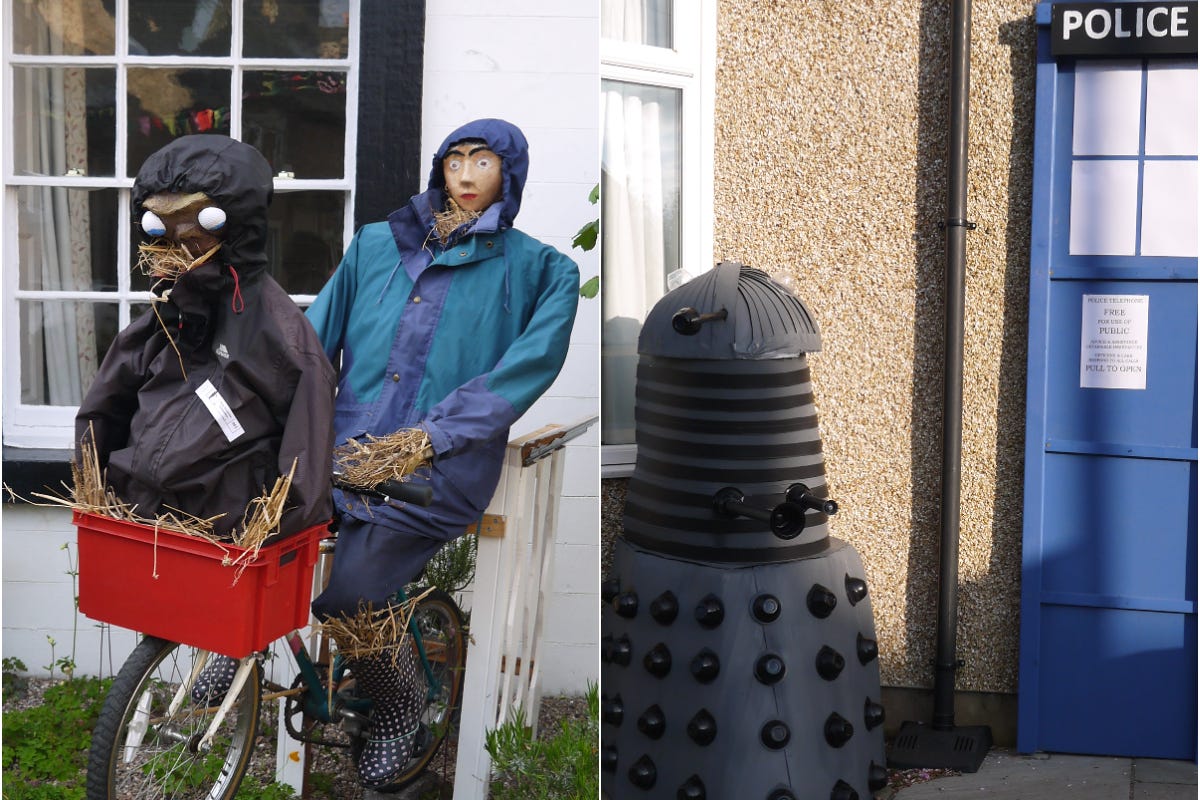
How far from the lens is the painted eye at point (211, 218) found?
6.74 feet

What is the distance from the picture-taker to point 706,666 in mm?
2631

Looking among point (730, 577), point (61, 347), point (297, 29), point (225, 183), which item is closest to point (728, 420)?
point (730, 577)

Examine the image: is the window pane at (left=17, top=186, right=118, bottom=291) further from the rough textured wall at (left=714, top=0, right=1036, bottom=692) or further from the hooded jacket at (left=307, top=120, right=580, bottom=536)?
the rough textured wall at (left=714, top=0, right=1036, bottom=692)

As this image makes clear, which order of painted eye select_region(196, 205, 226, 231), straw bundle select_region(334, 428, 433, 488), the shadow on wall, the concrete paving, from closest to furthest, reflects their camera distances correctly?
painted eye select_region(196, 205, 226, 231) < straw bundle select_region(334, 428, 433, 488) < the concrete paving < the shadow on wall

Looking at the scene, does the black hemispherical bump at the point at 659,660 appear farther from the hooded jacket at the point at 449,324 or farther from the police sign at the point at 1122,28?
the police sign at the point at 1122,28

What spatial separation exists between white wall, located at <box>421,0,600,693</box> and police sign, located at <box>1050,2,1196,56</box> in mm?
1266

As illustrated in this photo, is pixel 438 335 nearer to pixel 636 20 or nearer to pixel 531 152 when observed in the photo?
pixel 531 152

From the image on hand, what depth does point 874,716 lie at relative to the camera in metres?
2.85

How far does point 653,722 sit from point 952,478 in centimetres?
116

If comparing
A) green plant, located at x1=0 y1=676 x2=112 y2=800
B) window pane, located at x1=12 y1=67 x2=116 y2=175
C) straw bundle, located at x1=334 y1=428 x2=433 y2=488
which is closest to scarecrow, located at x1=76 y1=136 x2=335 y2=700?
straw bundle, located at x1=334 y1=428 x2=433 y2=488

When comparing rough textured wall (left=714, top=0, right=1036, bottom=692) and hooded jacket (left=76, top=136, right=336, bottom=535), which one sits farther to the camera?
rough textured wall (left=714, top=0, right=1036, bottom=692)

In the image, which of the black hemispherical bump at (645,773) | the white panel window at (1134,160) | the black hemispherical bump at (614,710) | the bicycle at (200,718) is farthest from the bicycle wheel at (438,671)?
the white panel window at (1134,160)

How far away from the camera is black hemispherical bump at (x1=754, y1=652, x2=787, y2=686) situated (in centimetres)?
262

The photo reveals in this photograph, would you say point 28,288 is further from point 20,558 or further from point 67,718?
point 67,718
